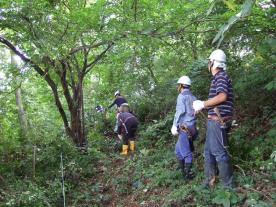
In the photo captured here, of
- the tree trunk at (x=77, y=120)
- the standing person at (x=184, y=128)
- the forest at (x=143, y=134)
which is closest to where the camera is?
the forest at (x=143, y=134)

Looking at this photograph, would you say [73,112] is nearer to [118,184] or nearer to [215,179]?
[118,184]

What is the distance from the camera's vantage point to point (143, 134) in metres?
10.9

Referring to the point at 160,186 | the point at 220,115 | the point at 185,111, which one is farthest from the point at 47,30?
the point at 220,115

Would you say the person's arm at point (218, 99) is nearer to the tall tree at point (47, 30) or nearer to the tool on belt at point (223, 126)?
the tool on belt at point (223, 126)

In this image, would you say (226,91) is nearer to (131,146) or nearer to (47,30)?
(47,30)

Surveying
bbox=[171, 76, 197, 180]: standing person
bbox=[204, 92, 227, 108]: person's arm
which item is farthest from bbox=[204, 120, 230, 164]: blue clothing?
bbox=[171, 76, 197, 180]: standing person

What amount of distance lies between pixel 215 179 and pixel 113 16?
183 inches

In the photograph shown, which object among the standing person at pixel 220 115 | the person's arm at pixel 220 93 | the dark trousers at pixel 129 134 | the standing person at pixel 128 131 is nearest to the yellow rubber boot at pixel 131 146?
the standing person at pixel 128 131

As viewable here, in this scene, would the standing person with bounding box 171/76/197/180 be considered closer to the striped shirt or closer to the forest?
the forest

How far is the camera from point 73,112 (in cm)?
1096

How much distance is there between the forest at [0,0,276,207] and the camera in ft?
20.2

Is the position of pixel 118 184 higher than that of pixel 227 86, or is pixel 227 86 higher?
pixel 227 86

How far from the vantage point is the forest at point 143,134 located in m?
6.14

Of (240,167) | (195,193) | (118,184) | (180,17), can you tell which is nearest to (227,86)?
(240,167)
